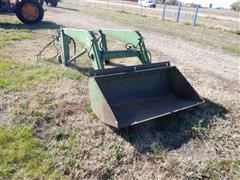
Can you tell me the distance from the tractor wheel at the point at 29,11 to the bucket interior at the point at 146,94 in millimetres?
8159

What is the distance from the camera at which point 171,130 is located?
11.4 ft

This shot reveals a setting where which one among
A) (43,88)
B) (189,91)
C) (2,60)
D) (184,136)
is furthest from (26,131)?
(2,60)

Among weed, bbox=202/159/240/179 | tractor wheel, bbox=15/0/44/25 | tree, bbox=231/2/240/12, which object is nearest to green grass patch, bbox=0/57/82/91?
weed, bbox=202/159/240/179

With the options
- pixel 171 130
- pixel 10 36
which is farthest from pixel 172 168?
pixel 10 36

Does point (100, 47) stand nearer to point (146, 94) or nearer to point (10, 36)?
point (146, 94)

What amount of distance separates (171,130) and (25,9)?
29.4 feet

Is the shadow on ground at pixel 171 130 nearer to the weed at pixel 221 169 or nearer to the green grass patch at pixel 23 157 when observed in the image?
the weed at pixel 221 169

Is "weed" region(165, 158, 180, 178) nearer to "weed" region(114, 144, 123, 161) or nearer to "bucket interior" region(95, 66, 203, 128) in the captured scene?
"weed" region(114, 144, 123, 161)

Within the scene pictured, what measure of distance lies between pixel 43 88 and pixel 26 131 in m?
1.30

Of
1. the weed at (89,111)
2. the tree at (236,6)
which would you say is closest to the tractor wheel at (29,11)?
the weed at (89,111)

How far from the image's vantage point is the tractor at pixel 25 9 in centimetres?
1050

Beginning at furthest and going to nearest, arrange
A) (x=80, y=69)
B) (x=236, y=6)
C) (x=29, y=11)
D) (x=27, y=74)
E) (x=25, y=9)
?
(x=236, y=6), (x=29, y=11), (x=25, y=9), (x=80, y=69), (x=27, y=74)

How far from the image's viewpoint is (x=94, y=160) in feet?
9.50

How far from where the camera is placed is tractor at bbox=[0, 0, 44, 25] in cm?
1050
